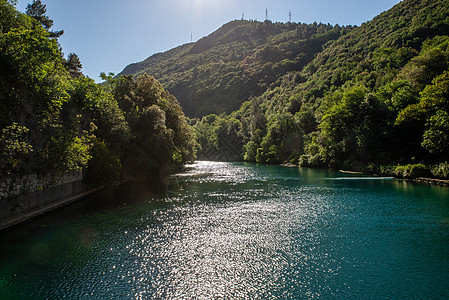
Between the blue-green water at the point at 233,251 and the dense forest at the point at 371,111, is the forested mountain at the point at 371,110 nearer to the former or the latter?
the dense forest at the point at 371,111

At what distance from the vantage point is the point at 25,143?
66.2ft

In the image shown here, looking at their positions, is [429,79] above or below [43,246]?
above

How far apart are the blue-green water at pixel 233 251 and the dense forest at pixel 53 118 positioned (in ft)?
17.6

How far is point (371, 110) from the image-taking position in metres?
57.9

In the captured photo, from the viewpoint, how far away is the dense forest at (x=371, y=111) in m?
44.4

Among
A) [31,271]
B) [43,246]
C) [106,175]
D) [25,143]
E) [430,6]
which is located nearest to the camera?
[31,271]

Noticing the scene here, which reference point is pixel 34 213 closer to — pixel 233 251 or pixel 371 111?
pixel 233 251

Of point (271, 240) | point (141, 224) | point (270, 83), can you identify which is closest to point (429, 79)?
point (271, 240)

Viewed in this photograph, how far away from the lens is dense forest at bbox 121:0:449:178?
146ft

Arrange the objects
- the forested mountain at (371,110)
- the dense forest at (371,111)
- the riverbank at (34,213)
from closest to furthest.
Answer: the riverbank at (34,213)
the dense forest at (371,111)
the forested mountain at (371,110)

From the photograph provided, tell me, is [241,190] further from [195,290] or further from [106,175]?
[195,290]

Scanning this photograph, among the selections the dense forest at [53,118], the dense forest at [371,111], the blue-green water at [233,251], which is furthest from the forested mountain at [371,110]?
the dense forest at [53,118]

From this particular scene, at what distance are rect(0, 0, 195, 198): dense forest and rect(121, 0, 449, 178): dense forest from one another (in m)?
40.9

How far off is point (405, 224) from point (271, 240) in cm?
1118
